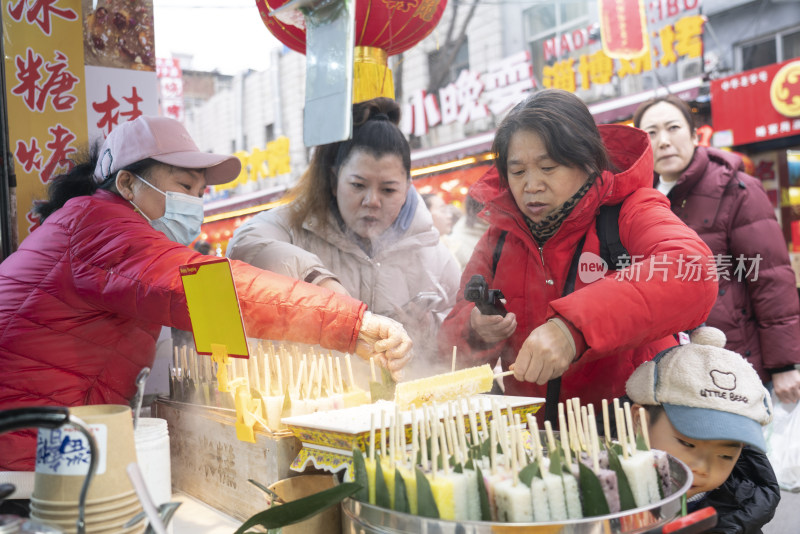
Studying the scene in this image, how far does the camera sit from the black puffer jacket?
5.00 feet

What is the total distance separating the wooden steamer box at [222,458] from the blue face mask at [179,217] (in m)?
0.51

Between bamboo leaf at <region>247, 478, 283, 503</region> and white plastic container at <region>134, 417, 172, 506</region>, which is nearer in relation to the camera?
white plastic container at <region>134, 417, 172, 506</region>

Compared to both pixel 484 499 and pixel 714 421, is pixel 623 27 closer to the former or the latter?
pixel 714 421

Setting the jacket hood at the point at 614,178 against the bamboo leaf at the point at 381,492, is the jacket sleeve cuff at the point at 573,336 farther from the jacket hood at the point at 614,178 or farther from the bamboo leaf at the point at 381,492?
the bamboo leaf at the point at 381,492

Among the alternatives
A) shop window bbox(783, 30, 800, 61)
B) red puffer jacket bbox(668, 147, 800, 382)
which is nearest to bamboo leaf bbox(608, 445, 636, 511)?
red puffer jacket bbox(668, 147, 800, 382)

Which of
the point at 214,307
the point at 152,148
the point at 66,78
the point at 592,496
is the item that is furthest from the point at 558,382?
the point at 66,78

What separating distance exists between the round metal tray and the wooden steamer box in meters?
0.42

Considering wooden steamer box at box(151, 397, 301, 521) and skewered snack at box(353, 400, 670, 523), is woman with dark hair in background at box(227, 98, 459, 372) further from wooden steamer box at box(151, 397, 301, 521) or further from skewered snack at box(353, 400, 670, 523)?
skewered snack at box(353, 400, 670, 523)

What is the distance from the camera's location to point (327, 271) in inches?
84.0

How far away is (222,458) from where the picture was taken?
1716mm

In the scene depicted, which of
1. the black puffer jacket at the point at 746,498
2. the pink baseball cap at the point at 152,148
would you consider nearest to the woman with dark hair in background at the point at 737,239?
the black puffer jacket at the point at 746,498

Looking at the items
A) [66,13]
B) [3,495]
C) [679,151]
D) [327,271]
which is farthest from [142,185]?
[679,151]

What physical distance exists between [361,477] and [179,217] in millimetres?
1036

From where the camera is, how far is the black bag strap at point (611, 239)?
5.61 feet
